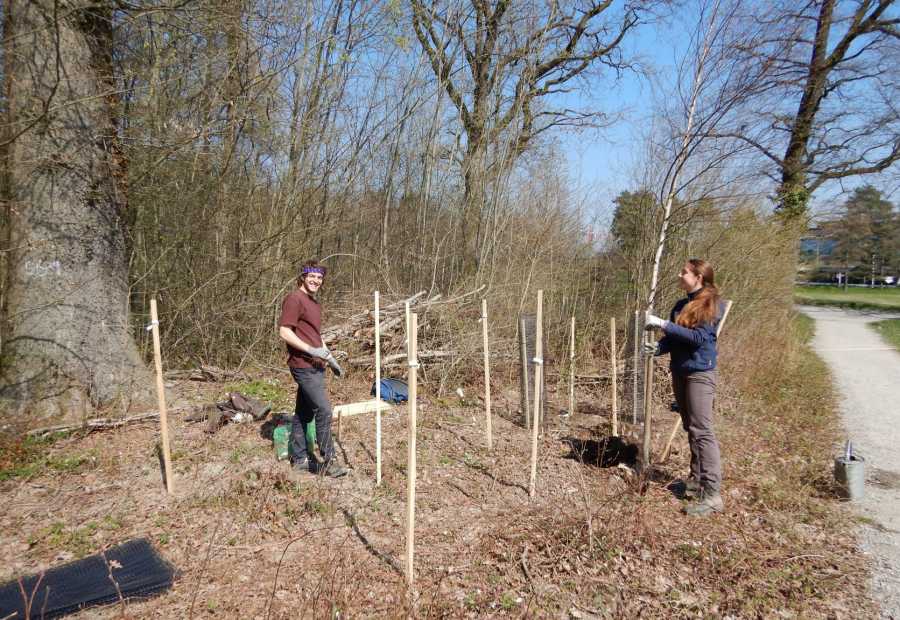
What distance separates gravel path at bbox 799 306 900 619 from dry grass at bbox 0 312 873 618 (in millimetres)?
152

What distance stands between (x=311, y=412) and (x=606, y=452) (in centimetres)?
293

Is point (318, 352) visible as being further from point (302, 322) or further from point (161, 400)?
point (161, 400)

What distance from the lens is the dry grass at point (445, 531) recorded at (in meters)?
2.97

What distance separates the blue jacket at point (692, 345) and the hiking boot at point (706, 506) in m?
0.96

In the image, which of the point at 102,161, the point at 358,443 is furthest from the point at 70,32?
the point at 358,443

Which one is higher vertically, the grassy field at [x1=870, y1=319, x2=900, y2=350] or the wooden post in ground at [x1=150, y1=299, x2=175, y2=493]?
the wooden post in ground at [x1=150, y1=299, x2=175, y2=493]

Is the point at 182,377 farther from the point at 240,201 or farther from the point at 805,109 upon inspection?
the point at 805,109

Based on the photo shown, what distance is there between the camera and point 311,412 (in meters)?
4.45

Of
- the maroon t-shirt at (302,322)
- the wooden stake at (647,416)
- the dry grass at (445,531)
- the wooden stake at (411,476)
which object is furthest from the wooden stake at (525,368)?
Answer: the wooden stake at (411,476)

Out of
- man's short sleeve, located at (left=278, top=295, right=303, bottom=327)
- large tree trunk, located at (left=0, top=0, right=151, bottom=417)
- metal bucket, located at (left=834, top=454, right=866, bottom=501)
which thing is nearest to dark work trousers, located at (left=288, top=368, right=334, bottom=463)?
man's short sleeve, located at (left=278, top=295, right=303, bottom=327)

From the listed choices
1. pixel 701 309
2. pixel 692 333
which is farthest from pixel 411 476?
pixel 701 309

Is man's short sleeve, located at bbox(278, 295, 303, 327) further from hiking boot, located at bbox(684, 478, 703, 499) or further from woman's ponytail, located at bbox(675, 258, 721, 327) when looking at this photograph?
hiking boot, located at bbox(684, 478, 703, 499)

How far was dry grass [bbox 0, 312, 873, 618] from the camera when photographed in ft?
9.75

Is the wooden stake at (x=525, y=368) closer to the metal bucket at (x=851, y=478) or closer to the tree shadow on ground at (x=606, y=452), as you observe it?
the tree shadow on ground at (x=606, y=452)
